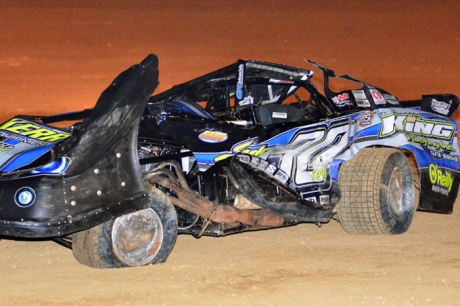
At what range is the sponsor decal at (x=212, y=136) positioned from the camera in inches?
279

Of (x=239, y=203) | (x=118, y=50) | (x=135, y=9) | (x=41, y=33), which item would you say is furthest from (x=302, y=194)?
(x=135, y=9)

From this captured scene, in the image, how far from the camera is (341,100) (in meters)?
8.34

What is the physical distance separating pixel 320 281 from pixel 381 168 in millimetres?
1763

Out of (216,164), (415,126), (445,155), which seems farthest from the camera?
(445,155)

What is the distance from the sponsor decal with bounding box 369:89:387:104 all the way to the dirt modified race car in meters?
0.01

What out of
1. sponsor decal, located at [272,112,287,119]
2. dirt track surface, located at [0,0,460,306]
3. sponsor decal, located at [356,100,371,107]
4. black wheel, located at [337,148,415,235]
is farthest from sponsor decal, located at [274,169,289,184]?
sponsor decal, located at [356,100,371,107]

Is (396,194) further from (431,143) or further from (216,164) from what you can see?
(216,164)

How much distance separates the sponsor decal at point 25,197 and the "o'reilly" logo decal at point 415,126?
3.53m

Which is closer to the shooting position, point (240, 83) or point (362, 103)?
point (240, 83)

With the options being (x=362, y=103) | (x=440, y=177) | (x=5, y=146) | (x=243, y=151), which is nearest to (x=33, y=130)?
(x=5, y=146)

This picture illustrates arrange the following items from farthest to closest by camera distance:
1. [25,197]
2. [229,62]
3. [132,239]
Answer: [229,62] < [132,239] < [25,197]

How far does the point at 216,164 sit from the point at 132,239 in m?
0.94

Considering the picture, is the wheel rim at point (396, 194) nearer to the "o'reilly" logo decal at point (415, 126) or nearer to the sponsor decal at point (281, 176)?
the "o'reilly" logo decal at point (415, 126)

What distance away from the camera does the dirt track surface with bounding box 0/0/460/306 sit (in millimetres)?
6012
